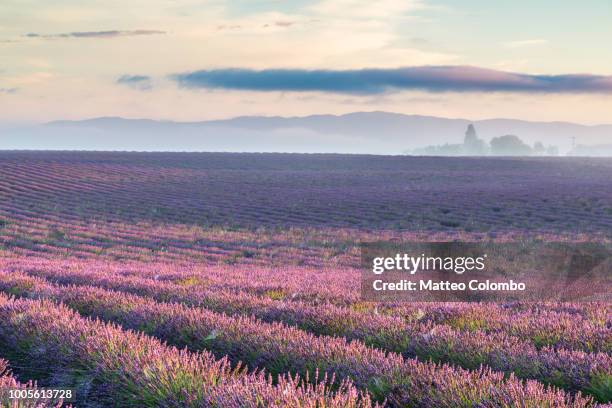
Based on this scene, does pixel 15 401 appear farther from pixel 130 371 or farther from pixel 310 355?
pixel 310 355

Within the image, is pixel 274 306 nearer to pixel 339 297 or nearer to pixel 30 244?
pixel 339 297

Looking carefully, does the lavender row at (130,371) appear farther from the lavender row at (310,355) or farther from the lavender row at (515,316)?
the lavender row at (515,316)

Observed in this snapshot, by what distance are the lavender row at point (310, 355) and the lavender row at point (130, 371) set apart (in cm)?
22

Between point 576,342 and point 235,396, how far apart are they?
3451 millimetres

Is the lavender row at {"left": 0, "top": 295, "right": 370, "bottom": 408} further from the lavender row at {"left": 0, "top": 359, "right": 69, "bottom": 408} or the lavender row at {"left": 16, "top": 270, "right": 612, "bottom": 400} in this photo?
the lavender row at {"left": 16, "top": 270, "right": 612, "bottom": 400}

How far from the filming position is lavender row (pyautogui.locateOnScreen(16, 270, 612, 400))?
14.6ft

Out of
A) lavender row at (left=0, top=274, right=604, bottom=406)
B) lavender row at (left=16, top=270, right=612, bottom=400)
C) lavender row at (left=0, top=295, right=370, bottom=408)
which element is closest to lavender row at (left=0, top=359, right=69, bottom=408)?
lavender row at (left=0, top=295, right=370, bottom=408)

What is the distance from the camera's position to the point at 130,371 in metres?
4.39

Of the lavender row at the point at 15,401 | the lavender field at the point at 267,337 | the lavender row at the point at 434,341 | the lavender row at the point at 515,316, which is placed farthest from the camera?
the lavender row at the point at 515,316

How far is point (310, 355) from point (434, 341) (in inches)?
47.1

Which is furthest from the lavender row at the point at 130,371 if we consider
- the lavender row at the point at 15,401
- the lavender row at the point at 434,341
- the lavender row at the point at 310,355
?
the lavender row at the point at 434,341

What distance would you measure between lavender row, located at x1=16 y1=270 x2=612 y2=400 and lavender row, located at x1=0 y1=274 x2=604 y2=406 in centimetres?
33

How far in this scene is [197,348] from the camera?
5.66m

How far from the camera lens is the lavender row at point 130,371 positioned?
366cm
